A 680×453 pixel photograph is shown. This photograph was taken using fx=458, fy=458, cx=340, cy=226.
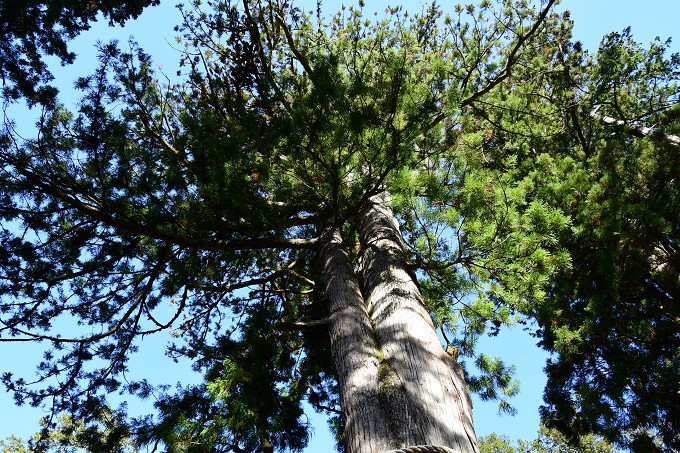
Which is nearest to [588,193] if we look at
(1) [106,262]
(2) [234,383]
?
(2) [234,383]

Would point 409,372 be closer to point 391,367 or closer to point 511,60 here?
point 391,367

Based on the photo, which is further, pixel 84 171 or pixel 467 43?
pixel 467 43

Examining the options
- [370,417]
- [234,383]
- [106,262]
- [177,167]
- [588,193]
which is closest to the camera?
[370,417]

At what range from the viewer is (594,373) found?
545cm

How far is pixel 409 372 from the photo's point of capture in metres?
2.42

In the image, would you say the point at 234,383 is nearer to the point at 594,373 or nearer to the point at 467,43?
the point at 594,373

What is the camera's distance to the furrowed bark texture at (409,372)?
2090 mm

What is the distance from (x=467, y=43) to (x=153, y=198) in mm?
4649

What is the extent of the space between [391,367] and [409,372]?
0.12 meters

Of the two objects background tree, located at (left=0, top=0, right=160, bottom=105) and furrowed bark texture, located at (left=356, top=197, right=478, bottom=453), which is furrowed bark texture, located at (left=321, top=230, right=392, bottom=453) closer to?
furrowed bark texture, located at (left=356, top=197, right=478, bottom=453)

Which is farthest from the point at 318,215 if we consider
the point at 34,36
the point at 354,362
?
the point at 34,36

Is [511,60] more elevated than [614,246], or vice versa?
[511,60]

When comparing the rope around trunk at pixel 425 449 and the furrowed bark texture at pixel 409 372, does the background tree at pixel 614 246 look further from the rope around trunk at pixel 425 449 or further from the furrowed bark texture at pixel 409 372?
the rope around trunk at pixel 425 449

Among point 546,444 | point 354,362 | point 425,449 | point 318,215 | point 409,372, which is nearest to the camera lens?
point 425,449
